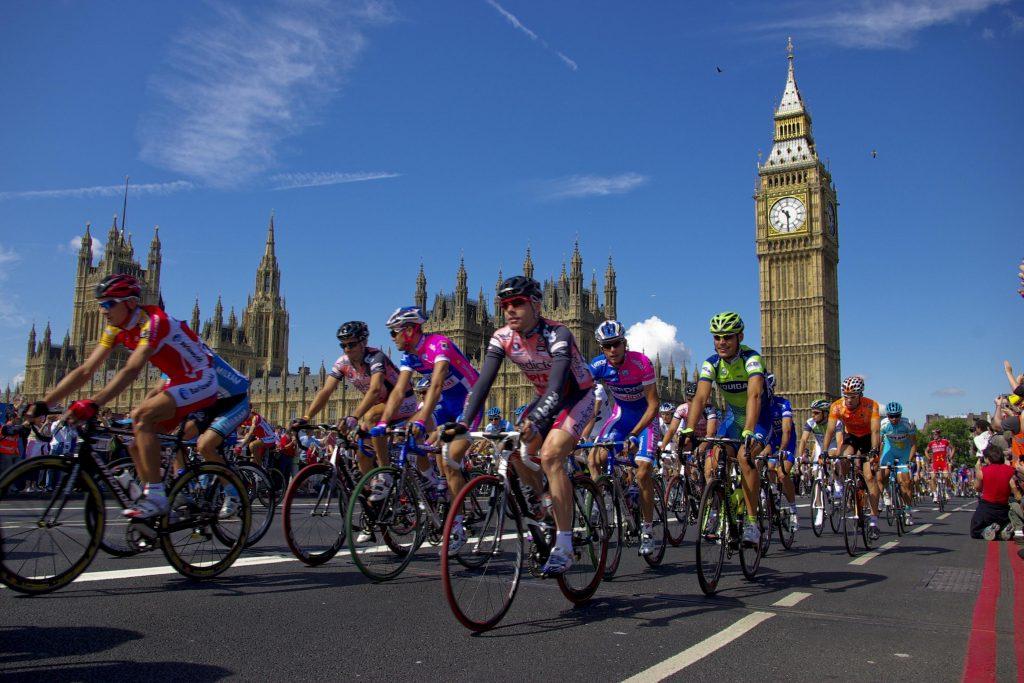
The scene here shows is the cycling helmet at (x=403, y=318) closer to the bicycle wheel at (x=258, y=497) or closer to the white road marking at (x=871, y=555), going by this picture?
the bicycle wheel at (x=258, y=497)

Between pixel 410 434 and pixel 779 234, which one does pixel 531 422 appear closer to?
pixel 410 434

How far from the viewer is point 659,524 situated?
851 cm

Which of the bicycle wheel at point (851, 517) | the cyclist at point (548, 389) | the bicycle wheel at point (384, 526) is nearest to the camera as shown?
the cyclist at point (548, 389)

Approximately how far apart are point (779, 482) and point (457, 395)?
4.74 meters

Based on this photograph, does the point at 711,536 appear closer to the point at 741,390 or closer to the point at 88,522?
the point at 741,390

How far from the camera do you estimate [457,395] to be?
26.9 ft

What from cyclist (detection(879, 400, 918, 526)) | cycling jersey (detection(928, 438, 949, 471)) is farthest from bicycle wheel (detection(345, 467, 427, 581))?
cycling jersey (detection(928, 438, 949, 471))

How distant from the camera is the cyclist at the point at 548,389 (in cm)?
507

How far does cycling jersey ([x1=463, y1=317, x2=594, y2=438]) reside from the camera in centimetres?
515

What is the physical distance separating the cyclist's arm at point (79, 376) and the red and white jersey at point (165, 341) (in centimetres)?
7

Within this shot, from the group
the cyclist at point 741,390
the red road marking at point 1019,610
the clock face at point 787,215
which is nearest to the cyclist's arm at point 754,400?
the cyclist at point 741,390

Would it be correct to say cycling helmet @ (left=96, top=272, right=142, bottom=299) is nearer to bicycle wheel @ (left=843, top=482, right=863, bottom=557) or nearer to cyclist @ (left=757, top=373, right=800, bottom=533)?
cyclist @ (left=757, top=373, right=800, bottom=533)

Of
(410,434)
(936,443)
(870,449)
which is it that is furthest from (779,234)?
(410,434)

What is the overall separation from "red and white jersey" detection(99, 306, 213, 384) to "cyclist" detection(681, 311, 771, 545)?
3739mm
